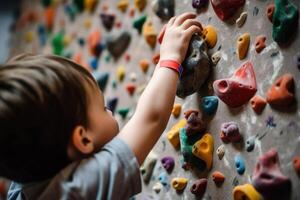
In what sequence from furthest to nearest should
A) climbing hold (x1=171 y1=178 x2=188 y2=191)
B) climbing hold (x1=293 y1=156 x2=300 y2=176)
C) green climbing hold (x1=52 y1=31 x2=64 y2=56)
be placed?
green climbing hold (x1=52 y1=31 x2=64 y2=56)
climbing hold (x1=171 y1=178 x2=188 y2=191)
climbing hold (x1=293 y1=156 x2=300 y2=176)

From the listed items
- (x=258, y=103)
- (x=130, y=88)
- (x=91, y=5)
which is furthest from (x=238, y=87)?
(x=91, y=5)

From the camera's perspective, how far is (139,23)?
41.0 inches

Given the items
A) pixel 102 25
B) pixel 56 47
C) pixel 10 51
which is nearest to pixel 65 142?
pixel 102 25

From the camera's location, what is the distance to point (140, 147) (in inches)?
28.2

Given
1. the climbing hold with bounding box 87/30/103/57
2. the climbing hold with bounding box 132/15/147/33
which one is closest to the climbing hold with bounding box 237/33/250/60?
the climbing hold with bounding box 132/15/147/33

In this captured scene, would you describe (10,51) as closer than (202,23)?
No

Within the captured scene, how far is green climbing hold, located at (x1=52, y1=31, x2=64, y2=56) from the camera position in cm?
144

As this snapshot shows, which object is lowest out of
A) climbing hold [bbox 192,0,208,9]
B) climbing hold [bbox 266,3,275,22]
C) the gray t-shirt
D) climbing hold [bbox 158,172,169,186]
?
climbing hold [bbox 158,172,169,186]

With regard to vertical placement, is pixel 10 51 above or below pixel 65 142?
below

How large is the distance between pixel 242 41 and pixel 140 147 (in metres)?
0.22

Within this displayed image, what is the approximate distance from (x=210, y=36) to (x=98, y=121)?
0.78ft

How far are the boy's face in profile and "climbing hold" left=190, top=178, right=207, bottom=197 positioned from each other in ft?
0.52

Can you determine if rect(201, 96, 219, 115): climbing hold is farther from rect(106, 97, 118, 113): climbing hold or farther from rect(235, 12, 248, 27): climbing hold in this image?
rect(106, 97, 118, 113): climbing hold

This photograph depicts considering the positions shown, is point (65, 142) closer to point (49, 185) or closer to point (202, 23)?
point (49, 185)
